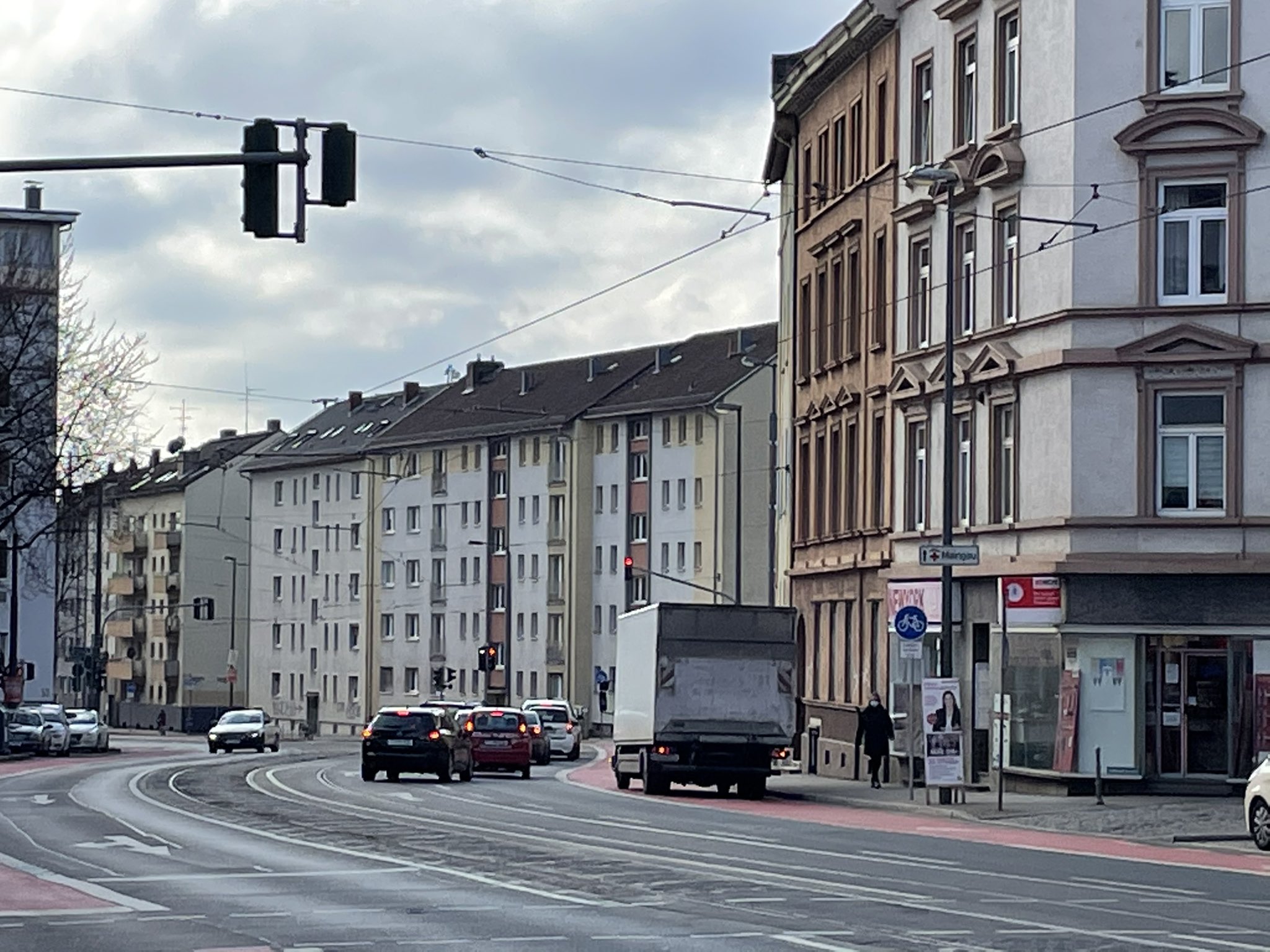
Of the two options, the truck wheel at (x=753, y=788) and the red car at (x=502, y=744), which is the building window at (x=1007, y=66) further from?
the red car at (x=502, y=744)

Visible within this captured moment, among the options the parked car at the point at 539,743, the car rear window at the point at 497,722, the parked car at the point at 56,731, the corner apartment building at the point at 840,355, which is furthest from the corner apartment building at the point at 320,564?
the car rear window at the point at 497,722

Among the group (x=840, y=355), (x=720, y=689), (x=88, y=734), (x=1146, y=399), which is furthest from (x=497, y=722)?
(x=88, y=734)

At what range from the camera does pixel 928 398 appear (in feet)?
151

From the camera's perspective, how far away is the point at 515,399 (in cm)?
12138

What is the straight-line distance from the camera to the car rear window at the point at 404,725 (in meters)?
48.5

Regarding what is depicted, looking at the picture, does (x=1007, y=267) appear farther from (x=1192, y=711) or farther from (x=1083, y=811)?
(x=1083, y=811)

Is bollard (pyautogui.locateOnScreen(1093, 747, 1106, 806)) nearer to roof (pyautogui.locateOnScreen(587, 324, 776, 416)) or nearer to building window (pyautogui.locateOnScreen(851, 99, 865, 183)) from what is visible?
building window (pyautogui.locateOnScreen(851, 99, 865, 183))

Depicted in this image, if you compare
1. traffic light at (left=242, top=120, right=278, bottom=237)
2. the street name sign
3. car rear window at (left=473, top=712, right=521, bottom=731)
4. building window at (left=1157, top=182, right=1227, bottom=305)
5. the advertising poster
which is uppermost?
building window at (left=1157, top=182, right=1227, bottom=305)

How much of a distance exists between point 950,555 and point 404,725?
15922 millimetres

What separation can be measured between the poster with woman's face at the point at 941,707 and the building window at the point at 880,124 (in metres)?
16.3

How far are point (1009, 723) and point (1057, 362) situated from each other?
5920 mm

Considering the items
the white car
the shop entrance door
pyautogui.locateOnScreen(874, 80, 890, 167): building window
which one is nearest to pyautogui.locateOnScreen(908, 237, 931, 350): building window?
pyautogui.locateOnScreen(874, 80, 890, 167): building window

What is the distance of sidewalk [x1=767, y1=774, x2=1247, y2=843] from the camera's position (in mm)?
31438

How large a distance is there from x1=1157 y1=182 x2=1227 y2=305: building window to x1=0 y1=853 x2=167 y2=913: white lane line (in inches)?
821
